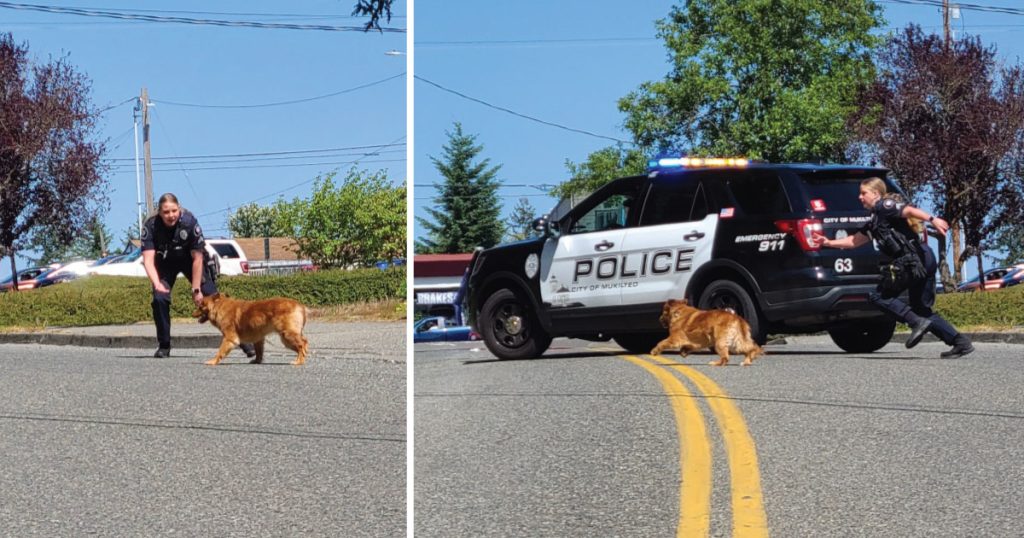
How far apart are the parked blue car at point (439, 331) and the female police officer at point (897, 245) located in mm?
695

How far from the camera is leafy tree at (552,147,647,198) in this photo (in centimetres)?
276

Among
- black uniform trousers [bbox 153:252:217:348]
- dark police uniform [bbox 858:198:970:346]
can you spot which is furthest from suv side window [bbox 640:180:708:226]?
black uniform trousers [bbox 153:252:217:348]

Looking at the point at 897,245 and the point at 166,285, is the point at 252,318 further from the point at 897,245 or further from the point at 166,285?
the point at 897,245

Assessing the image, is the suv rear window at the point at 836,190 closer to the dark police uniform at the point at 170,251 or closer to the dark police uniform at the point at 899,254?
the dark police uniform at the point at 899,254

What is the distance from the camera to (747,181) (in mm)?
2779

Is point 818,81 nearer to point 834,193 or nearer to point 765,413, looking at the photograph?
point 834,193

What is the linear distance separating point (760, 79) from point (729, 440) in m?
0.76

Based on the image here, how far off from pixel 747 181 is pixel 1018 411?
0.87 metres

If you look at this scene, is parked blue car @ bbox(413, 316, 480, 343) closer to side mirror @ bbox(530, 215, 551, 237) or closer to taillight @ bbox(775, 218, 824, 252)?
side mirror @ bbox(530, 215, 551, 237)

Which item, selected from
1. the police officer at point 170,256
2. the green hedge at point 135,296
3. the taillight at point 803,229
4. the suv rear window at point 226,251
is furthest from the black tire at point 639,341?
the suv rear window at point 226,251

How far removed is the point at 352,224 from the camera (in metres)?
19.6

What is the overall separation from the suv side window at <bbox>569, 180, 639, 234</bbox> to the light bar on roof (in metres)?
0.06

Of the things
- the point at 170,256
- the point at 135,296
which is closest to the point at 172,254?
the point at 170,256

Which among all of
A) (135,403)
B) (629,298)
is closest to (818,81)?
(629,298)
